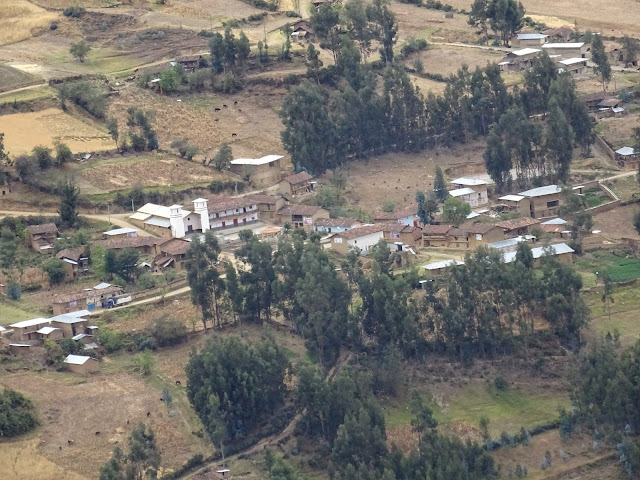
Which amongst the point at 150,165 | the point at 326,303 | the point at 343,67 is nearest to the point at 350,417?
the point at 326,303

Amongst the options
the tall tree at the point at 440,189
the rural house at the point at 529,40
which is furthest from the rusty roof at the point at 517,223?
the rural house at the point at 529,40

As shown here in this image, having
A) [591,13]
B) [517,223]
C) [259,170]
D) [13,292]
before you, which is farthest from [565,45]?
[13,292]

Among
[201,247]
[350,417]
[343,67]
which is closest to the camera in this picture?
[350,417]

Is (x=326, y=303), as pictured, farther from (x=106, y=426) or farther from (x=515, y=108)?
(x=515, y=108)

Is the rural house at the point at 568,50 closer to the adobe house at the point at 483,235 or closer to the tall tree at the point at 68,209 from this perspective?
the adobe house at the point at 483,235

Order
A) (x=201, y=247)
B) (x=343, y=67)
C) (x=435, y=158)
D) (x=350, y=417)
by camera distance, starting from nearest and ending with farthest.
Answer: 1. (x=350, y=417)
2. (x=201, y=247)
3. (x=435, y=158)
4. (x=343, y=67)

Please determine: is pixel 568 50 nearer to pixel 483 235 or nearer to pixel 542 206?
pixel 542 206
